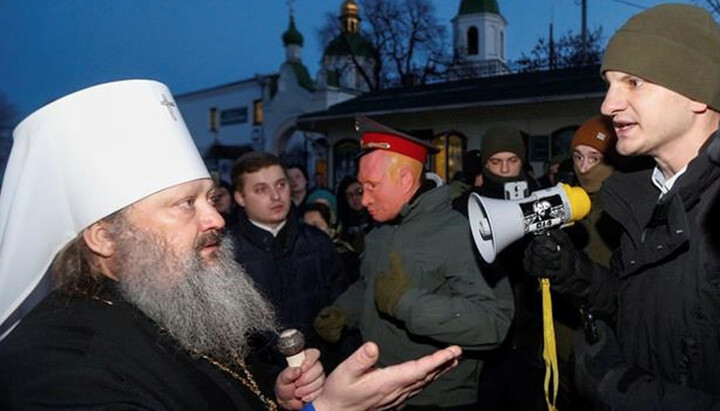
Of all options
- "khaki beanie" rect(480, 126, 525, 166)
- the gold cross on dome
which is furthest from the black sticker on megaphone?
"khaki beanie" rect(480, 126, 525, 166)

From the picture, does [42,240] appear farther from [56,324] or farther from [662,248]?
[662,248]

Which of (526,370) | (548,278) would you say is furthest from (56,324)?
(526,370)

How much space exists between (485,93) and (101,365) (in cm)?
2022

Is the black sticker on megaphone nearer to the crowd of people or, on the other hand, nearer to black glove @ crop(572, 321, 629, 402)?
the crowd of people

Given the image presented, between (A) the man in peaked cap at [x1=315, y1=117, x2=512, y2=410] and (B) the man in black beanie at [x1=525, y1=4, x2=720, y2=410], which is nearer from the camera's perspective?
(B) the man in black beanie at [x1=525, y1=4, x2=720, y2=410]

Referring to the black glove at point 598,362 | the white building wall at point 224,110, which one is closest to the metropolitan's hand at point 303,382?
the black glove at point 598,362

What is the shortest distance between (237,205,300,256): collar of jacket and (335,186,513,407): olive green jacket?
1039 millimetres

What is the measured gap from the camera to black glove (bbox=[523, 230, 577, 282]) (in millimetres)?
2420

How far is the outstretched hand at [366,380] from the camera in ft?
5.84

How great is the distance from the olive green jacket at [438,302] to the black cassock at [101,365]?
1.22 meters

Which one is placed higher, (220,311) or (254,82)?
(254,82)

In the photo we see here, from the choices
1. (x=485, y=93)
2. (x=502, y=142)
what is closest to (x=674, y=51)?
(x=502, y=142)

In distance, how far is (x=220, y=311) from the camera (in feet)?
6.57

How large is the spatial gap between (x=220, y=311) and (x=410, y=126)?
68.2 ft
